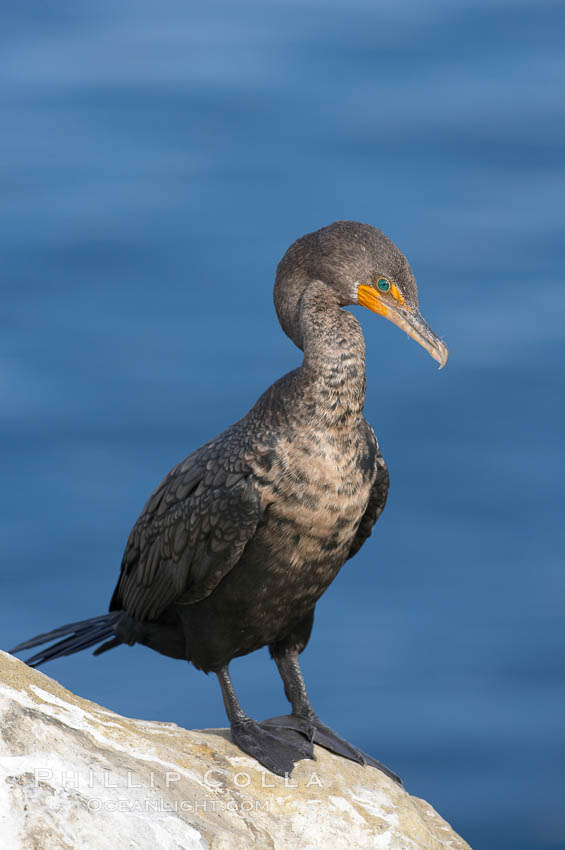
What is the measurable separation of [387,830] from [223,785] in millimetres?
669

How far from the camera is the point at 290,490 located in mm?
5215

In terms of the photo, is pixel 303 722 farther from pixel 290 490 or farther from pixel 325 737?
pixel 290 490

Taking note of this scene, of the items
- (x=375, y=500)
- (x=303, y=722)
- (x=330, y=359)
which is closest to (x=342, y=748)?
(x=303, y=722)

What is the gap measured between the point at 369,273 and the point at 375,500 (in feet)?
3.34

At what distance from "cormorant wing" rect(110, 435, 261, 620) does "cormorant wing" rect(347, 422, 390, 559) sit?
0.62 meters

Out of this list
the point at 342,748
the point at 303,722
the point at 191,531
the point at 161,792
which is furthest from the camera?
the point at 303,722

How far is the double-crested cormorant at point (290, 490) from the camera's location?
5211 millimetres

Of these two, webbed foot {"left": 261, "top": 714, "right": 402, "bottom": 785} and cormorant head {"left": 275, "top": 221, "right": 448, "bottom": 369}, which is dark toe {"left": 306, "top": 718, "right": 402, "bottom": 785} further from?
cormorant head {"left": 275, "top": 221, "right": 448, "bottom": 369}

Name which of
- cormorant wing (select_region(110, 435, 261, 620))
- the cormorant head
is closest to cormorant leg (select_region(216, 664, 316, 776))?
cormorant wing (select_region(110, 435, 261, 620))

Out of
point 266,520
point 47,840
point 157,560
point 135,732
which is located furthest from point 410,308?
point 47,840

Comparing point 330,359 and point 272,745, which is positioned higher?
point 330,359

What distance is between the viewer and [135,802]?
445 centimetres

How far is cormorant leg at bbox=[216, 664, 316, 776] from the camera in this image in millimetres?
5379

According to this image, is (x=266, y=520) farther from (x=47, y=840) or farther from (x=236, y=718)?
(x=47, y=840)
